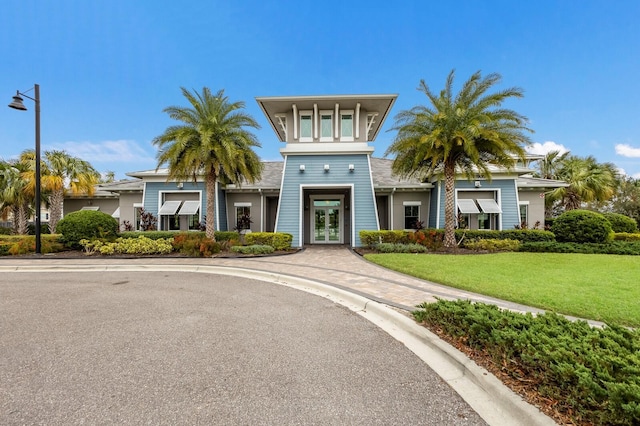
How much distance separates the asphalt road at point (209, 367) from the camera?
8.38ft

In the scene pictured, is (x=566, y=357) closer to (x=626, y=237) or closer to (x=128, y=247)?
(x=128, y=247)

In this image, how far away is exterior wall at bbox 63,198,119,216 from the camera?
2211 centimetres

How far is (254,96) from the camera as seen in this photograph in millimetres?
15430

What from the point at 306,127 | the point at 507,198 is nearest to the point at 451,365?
the point at 306,127

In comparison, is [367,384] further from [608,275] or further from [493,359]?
[608,275]

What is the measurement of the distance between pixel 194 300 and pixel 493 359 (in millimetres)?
5794

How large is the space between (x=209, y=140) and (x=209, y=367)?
39.3 feet

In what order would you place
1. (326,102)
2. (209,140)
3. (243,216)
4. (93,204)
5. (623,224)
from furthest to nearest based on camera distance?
1. (93,204)
2. (243,216)
3. (623,224)
4. (326,102)
5. (209,140)

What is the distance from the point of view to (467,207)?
694 inches

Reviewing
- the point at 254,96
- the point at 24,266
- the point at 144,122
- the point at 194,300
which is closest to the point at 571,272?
the point at 194,300

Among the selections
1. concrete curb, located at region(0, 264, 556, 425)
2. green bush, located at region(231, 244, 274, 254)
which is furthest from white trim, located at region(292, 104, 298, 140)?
concrete curb, located at region(0, 264, 556, 425)

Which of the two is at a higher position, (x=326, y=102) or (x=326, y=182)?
(x=326, y=102)

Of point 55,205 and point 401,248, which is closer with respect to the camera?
point 401,248

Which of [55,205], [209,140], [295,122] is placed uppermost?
[295,122]
